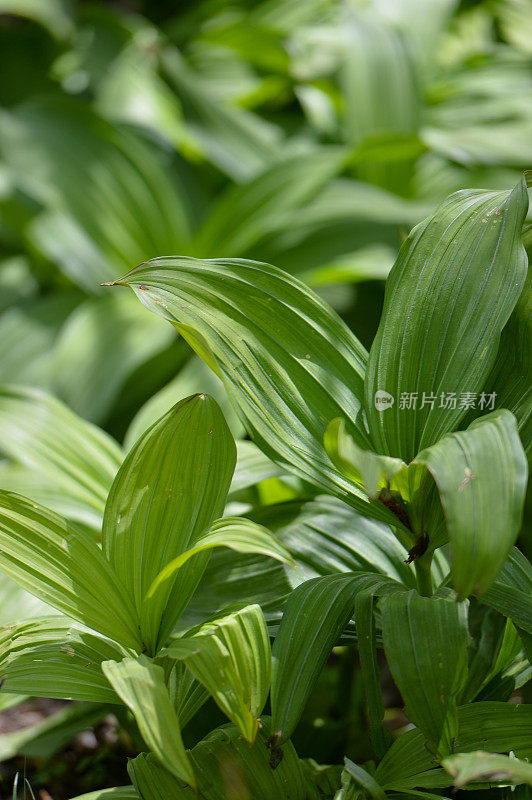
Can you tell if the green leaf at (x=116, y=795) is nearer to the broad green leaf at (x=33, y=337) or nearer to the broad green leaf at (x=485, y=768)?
the broad green leaf at (x=485, y=768)

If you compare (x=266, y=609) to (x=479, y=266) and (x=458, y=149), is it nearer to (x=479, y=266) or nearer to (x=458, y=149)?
(x=479, y=266)

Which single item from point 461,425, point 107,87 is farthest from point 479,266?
point 107,87

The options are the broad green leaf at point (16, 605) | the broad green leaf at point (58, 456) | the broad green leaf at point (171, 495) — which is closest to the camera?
the broad green leaf at point (171, 495)

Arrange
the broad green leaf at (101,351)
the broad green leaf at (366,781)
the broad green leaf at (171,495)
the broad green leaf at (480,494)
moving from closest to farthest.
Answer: the broad green leaf at (480,494), the broad green leaf at (366,781), the broad green leaf at (171,495), the broad green leaf at (101,351)

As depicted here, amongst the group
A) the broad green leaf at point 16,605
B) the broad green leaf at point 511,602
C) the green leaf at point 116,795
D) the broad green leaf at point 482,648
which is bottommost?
the green leaf at point 116,795

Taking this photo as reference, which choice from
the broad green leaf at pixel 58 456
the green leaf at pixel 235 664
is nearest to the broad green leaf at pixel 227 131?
the broad green leaf at pixel 58 456

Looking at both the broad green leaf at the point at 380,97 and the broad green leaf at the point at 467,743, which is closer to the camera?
the broad green leaf at the point at 467,743

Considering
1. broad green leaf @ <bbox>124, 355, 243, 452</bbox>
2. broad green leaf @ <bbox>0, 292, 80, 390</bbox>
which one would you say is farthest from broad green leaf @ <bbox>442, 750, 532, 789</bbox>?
broad green leaf @ <bbox>0, 292, 80, 390</bbox>

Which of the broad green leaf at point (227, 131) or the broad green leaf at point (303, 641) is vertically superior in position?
the broad green leaf at point (227, 131)

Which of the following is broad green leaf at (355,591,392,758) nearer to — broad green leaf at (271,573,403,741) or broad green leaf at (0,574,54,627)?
broad green leaf at (271,573,403,741)
